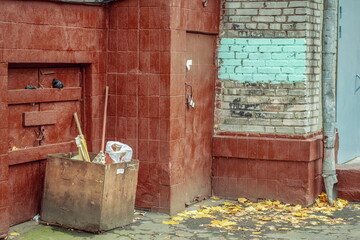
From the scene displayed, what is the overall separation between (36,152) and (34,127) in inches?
10.5

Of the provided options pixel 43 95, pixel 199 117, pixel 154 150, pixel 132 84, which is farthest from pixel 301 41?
pixel 43 95

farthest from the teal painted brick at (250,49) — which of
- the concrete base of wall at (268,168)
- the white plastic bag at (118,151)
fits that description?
the white plastic bag at (118,151)

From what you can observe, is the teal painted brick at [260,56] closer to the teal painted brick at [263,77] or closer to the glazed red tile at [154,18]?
the teal painted brick at [263,77]

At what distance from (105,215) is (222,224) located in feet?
4.56

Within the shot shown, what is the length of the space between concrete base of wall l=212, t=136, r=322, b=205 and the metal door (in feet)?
5.44

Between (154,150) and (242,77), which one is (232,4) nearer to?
(242,77)

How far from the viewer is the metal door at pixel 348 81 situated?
11.4 meters

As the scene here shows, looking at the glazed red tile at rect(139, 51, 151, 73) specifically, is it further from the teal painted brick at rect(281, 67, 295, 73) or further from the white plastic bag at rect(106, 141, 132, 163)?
the teal painted brick at rect(281, 67, 295, 73)

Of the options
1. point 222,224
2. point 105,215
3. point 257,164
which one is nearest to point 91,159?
point 105,215

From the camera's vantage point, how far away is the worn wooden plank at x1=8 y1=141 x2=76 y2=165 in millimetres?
7957

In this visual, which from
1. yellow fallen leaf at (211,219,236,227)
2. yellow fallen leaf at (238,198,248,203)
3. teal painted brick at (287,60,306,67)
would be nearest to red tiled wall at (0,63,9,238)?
yellow fallen leaf at (211,219,236,227)

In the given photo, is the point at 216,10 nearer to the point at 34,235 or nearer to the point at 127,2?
the point at 127,2

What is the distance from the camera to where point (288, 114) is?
9.77 m

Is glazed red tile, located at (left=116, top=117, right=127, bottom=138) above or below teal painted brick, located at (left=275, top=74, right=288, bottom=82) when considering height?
below
